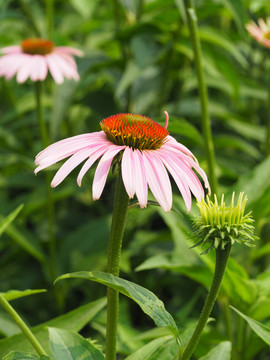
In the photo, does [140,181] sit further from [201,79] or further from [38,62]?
[38,62]

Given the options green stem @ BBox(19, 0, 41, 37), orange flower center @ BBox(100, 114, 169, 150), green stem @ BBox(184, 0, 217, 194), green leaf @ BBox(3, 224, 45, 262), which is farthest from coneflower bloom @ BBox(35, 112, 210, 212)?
green stem @ BBox(19, 0, 41, 37)

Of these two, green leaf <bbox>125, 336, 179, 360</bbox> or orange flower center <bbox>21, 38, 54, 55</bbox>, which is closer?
green leaf <bbox>125, 336, 179, 360</bbox>

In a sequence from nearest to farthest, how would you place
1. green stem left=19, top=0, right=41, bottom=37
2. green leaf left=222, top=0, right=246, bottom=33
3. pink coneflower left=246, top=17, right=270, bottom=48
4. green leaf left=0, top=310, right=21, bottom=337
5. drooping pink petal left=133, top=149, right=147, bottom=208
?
drooping pink petal left=133, top=149, right=147, bottom=208 → green leaf left=0, top=310, right=21, bottom=337 → green leaf left=222, top=0, right=246, bottom=33 → pink coneflower left=246, top=17, right=270, bottom=48 → green stem left=19, top=0, right=41, bottom=37

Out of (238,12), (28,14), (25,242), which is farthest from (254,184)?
(28,14)

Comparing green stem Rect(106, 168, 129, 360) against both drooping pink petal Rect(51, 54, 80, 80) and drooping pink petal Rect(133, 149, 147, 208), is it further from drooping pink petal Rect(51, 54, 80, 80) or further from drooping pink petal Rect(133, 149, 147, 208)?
drooping pink petal Rect(51, 54, 80, 80)

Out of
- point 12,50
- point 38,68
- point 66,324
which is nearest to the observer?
point 66,324

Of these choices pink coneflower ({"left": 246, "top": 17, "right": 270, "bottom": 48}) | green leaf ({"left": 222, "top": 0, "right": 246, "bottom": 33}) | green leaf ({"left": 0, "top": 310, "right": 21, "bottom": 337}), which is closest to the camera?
green leaf ({"left": 0, "top": 310, "right": 21, "bottom": 337})

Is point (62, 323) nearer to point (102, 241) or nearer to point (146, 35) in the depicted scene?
point (102, 241)
